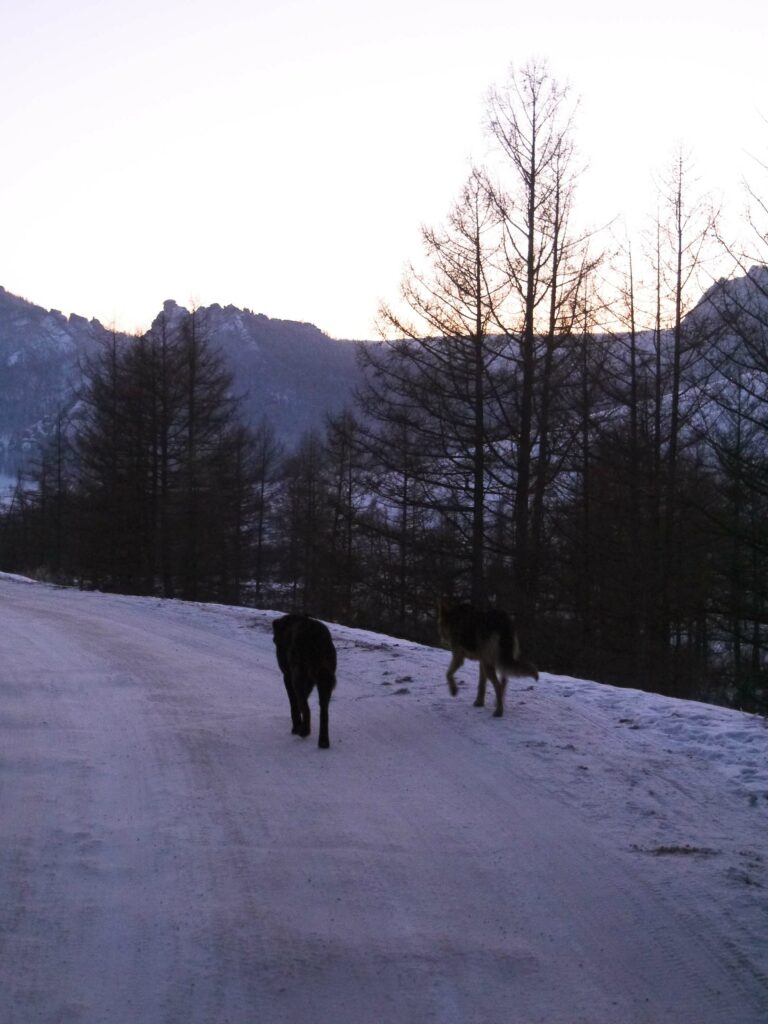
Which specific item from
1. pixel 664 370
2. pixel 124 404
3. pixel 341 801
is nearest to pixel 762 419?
pixel 664 370

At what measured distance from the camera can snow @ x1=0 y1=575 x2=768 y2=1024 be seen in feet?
14.2

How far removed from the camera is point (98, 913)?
5000 mm

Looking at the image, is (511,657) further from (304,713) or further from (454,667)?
(304,713)

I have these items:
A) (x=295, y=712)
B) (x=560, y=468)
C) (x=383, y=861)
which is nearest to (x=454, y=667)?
(x=295, y=712)

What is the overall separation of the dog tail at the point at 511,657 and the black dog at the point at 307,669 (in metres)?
1.81

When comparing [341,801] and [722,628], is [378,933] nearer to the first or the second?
[341,801]

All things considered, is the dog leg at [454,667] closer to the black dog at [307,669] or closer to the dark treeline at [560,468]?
the black dog at [307,669]

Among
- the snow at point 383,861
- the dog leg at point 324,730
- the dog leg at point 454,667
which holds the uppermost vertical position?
the dog leg at point 454,667

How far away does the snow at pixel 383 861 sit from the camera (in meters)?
4.33

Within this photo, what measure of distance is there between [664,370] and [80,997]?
2083cm

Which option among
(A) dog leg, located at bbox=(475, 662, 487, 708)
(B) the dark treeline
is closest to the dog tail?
(A) dog leg, located at bbox=(475, 662, 487, 708)

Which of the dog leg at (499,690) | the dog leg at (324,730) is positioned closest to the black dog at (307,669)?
the dog leg at (324,730)

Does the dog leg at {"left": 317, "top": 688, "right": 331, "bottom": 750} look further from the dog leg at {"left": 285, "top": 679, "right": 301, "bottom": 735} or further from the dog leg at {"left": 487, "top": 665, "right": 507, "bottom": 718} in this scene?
→ the dog leg at {"left": 487, "top": 665, "right": 507, "bottom": 718}

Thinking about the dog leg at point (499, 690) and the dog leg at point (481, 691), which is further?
the dog leg at point (481, 691)
